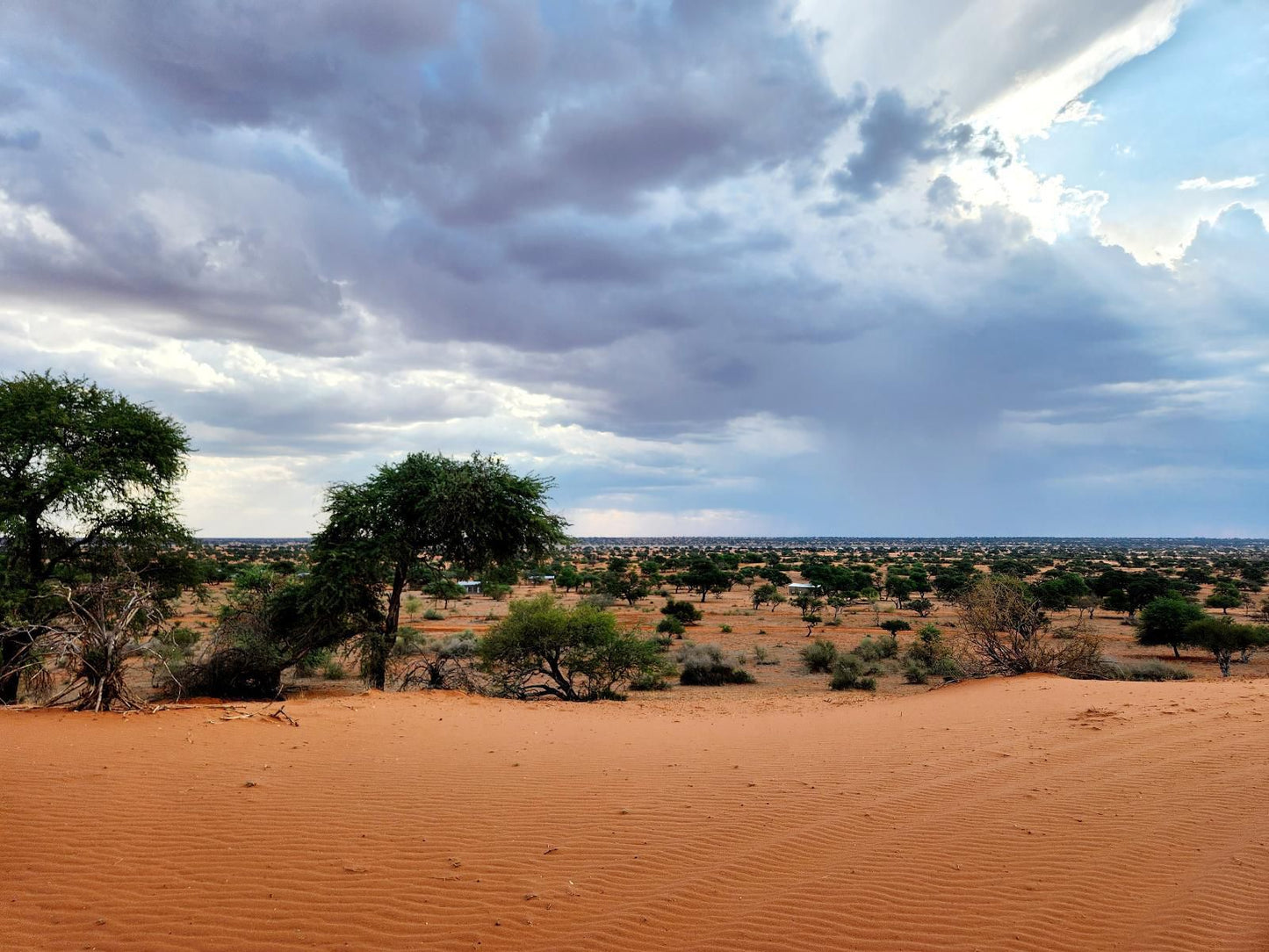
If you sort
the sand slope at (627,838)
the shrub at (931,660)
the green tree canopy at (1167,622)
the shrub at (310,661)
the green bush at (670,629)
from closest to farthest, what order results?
the sand slope at (627,838), the shrub at (310,661), the shrub at (931,660), the green tree canopy at (1167,622), the green bush at (670,629)

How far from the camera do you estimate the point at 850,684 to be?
2523 centimetres

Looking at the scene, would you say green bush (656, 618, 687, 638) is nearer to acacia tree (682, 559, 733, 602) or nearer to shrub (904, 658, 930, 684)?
shrub (904, 658, 930, 684)

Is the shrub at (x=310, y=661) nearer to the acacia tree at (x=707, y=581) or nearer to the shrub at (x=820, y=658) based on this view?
the shrub at (x=820, y=658)

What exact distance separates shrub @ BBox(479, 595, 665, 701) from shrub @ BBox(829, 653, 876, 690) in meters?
6.93

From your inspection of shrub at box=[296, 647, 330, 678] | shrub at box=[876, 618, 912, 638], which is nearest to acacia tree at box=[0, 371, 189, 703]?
shrub at box=[296, 647, 330, 678]

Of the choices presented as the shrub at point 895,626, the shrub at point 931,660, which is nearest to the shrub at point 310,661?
the shrub at point 931,660

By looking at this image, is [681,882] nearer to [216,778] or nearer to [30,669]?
[216,778]

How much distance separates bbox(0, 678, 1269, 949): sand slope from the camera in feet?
18.0

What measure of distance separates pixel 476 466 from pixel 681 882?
57.8 ft

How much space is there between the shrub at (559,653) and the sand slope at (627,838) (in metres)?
8.90

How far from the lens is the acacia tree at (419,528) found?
20.5m

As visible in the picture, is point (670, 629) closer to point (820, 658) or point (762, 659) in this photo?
point (762, 659)

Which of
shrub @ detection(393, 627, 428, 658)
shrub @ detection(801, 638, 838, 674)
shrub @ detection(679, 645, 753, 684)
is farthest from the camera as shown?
shrub @ detection(801, 638, 838, 674)

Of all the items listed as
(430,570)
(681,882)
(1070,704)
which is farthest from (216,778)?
(1070,704)
